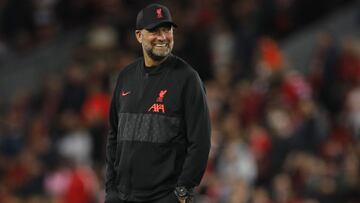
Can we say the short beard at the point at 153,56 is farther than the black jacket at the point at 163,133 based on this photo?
Yes

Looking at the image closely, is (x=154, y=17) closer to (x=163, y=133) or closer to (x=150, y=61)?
(x=150, y=61)

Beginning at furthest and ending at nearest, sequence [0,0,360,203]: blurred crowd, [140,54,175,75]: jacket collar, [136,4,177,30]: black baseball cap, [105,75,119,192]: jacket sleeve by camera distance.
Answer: [0,0,360,203]: blurred crowd < [105,75,119,192]: jacket sleeve < [140,54,175,75]: jacket collar < [136,4,177,30]: black baseball cap

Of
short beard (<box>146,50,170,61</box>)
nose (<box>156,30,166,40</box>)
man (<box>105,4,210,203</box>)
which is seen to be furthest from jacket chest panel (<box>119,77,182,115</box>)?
nose (<box>156,30,166,40</box>)

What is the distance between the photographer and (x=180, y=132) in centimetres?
578

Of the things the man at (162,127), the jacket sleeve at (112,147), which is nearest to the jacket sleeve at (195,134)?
the man at (162,127)

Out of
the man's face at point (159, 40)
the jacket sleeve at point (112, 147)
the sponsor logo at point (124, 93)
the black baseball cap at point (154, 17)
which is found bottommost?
the jacket sleeve at point (112, 147)

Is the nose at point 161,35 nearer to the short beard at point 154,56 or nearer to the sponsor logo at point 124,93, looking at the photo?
the short beard at point 154,56

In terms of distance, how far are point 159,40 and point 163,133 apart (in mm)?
569

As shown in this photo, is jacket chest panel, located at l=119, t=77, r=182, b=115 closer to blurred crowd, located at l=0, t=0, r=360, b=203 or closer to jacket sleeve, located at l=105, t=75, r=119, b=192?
jacket sleeve, located at l=105, t=75, r=119, b=192

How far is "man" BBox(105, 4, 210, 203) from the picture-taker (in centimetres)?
567

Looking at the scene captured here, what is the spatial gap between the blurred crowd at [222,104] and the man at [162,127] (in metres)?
5.27

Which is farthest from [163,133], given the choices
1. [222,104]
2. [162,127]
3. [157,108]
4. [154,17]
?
[222,104]

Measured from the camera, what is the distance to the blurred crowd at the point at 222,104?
1178 centimetres

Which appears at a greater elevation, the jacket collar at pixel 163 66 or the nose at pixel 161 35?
the nose at pixel 161 35
